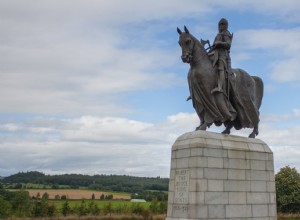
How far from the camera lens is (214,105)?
14578 mm

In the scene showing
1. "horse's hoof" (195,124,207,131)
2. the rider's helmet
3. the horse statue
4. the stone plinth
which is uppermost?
the rider's helmet

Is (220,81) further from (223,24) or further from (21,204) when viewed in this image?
(21,204)

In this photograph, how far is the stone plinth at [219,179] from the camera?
13.1 m

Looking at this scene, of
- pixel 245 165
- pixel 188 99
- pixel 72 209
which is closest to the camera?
pixel 245 165

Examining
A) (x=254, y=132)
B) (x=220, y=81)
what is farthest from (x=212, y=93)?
(x=254, y=132)

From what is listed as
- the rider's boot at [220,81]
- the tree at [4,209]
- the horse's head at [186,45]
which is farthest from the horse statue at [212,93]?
the tree at [4,209]

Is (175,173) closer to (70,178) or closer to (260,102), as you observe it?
(260,102)

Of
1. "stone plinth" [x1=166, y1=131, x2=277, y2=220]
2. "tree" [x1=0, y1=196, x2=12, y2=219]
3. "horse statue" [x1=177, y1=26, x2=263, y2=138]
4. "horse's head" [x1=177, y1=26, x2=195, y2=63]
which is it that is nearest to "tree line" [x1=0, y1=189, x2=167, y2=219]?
"tree" [x1=0, y1=196, x2=12, y2=219]

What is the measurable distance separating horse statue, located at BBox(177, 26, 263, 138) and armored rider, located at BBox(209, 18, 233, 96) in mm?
159

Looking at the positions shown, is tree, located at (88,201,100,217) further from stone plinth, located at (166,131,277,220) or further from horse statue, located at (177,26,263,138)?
stone plinth, located at (166,131,277,220)

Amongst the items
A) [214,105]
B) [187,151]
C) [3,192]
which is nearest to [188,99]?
[214,105]

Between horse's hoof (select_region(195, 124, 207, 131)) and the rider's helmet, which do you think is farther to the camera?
the rider's helmet

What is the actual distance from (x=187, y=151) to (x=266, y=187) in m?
3.36

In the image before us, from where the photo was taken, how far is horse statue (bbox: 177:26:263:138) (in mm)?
14516
